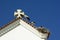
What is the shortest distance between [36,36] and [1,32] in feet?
6.41

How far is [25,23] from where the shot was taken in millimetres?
15219

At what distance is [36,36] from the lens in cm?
1475

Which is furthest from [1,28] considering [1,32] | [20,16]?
[20,16]

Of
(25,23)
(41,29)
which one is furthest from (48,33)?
(25,23)

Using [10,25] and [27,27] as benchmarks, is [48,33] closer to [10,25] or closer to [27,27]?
[27,27]

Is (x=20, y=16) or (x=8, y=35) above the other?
(x=20, y=16)

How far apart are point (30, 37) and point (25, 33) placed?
382 millimetres

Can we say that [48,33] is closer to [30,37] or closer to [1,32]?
[30,37]

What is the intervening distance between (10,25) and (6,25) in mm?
224

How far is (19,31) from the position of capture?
14898 millimetres

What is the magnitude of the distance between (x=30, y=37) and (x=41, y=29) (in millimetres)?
830

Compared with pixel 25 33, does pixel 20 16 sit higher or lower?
higher

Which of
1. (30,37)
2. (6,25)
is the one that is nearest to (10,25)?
(6,25)

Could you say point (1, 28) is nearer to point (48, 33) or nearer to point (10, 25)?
point (10, 25)
